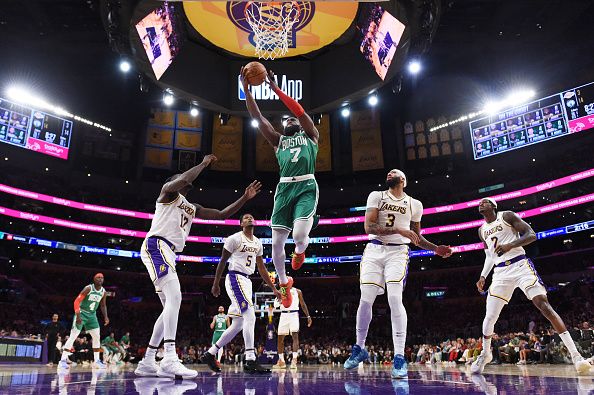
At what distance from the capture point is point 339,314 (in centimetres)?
3481

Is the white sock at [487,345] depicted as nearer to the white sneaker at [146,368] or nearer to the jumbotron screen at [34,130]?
the white sneaker at [146,368]

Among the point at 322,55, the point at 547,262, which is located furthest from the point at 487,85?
the point at 322,55

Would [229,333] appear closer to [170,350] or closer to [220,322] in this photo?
[170,350]

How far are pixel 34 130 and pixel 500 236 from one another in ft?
102

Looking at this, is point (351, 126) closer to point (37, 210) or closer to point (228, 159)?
point (228, 159)

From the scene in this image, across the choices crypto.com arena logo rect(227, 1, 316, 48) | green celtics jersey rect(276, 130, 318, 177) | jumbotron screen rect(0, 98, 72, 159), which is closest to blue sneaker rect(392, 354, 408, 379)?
green celtics jersey rect(276, 130, 318, 177)

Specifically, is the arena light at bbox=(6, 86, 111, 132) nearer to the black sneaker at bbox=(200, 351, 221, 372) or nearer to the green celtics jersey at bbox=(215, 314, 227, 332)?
the green celtics jersey at bbox=(215, 314, 227, 332)

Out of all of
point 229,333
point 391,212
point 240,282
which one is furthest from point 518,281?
point 229,333

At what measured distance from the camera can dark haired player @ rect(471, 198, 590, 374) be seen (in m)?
6.65

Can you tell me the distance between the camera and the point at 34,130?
99.6 feet

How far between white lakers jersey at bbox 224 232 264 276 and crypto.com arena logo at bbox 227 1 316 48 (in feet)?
40.1

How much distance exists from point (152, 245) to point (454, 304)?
1282 inches

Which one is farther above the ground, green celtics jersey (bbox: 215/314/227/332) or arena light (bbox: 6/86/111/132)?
arena light (bbox: 6/86/111/132)

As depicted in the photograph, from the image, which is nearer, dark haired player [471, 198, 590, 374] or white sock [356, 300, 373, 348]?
white sock [356, 300, 373, 348]
